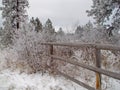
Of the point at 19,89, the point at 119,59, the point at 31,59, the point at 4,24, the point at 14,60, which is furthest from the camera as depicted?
the point at 4,24

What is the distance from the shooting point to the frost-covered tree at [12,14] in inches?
1345

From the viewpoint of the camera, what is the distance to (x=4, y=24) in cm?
3469

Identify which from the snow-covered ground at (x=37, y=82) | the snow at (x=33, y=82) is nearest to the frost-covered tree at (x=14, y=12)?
the snow-covered ground at (x=37, y=82)

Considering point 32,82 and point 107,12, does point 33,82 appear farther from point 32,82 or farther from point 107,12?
point 107,12

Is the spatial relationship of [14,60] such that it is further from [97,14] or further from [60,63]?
[97,14]

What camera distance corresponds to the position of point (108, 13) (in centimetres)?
1462

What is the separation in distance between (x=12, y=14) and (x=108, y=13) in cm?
2227

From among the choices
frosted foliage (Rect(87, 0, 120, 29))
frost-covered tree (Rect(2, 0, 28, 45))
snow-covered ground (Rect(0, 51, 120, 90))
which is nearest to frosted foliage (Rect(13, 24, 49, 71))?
snow-covered ground (Rect(0, 51, 120, 90))

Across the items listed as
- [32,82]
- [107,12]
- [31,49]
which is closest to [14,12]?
[107,12]

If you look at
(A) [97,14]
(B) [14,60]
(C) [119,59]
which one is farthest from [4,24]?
(C) [119,59]

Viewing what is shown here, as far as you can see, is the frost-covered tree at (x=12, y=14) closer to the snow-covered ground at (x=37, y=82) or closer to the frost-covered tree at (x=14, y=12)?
the frost-covered tree at (x=14, y=12)

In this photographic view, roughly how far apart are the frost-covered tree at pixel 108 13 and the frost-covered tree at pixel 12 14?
2051 centimetres

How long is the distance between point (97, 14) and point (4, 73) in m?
8.20

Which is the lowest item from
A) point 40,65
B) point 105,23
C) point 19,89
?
point 19,89
